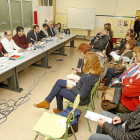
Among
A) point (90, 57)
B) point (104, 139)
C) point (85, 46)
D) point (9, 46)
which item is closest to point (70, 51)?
point (9, 46)

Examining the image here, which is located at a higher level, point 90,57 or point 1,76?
point 90,57

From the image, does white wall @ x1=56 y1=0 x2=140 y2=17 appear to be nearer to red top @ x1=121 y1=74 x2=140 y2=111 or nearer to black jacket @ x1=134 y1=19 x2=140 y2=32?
black jacket @ x1=134 y1=19 x2=140 y2=32

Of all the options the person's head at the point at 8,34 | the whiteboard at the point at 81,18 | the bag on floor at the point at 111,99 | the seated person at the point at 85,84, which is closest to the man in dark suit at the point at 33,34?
the person's head at the point at 8,34

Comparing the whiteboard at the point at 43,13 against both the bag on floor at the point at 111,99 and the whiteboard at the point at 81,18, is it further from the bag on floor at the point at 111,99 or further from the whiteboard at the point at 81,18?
the bag on floor at the point at 111,99

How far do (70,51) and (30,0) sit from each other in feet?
9.13

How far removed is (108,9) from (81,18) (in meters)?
1.51

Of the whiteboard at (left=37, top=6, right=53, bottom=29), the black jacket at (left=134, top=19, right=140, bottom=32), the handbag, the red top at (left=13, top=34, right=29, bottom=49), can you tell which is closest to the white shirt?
the red top at (left=13, top=34, right=29, bottom=49)

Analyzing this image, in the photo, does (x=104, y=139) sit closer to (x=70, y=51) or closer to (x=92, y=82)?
(x=92, y=82)

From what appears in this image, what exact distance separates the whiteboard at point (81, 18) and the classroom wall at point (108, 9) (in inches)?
10.7

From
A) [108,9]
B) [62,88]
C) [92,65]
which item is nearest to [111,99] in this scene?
[92,65]

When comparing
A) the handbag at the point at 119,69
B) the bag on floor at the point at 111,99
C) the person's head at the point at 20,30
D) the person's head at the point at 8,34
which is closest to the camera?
the bag on floor at the point at 111,99

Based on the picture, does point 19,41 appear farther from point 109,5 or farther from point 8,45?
point 109,5

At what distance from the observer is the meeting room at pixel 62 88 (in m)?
1.61

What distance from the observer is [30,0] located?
20.2 feet
